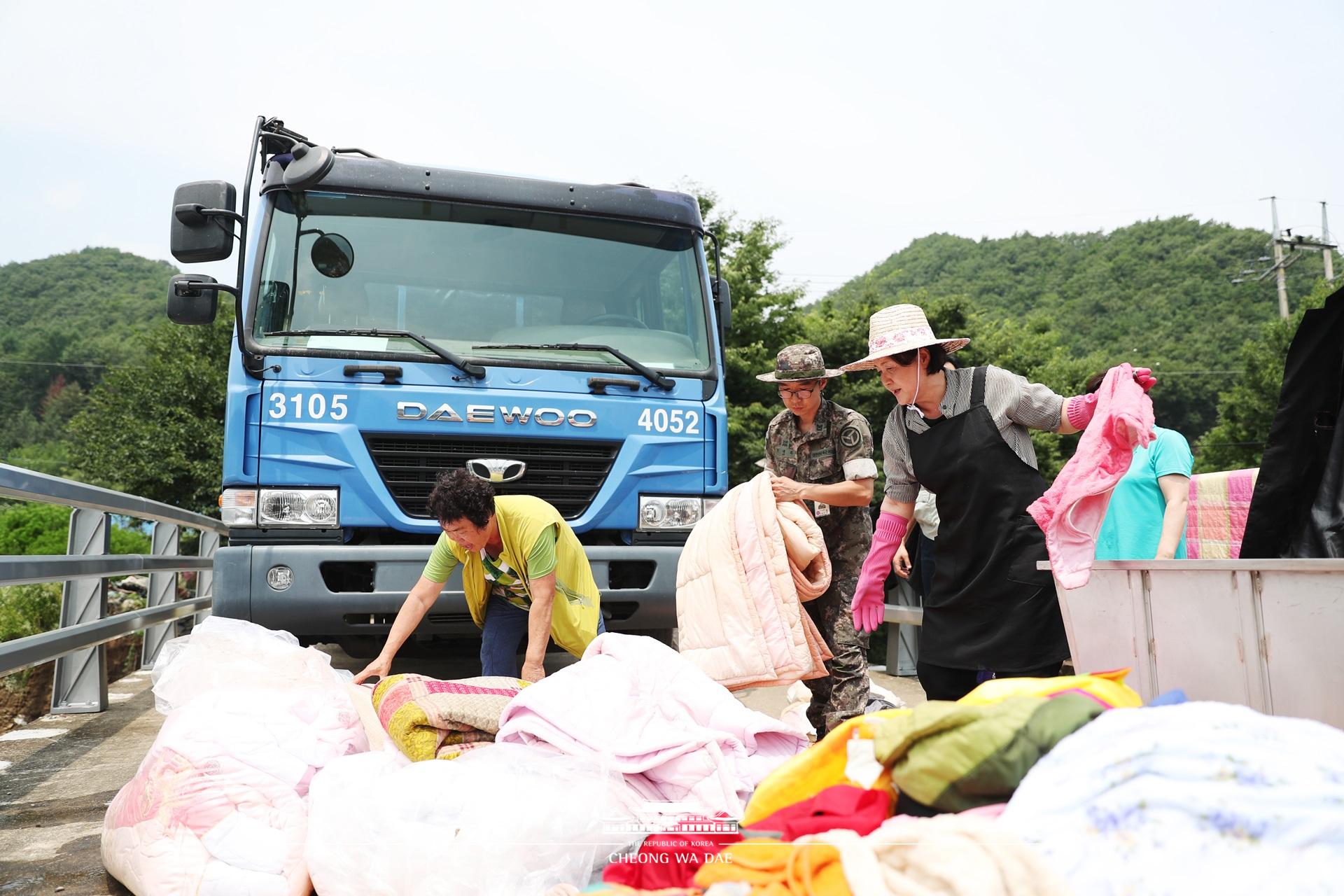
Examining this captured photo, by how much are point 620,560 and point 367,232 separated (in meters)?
1.98

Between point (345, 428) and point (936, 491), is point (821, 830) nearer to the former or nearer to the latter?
point (936, 491)

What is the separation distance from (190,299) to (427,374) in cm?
125

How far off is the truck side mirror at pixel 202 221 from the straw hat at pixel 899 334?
3106 mm

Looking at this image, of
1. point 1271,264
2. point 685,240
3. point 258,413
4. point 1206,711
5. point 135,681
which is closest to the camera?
point 1206,711

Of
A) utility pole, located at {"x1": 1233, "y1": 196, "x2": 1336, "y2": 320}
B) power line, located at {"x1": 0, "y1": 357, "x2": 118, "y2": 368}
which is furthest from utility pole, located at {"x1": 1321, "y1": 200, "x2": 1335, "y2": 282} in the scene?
power line, located at {"x1": 0, "y1": 357, "x2": 118, "y2": 368}

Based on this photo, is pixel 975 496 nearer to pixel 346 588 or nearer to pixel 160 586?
pixel 346 588

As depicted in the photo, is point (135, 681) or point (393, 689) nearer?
point (393, 689)

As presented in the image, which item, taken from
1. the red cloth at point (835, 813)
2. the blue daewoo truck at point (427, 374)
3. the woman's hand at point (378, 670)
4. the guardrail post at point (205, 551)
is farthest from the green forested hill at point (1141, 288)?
the red cloth at point (835, 813)

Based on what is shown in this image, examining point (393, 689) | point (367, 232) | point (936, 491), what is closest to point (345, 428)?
point (367, 232)

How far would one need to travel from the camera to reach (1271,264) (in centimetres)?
3916

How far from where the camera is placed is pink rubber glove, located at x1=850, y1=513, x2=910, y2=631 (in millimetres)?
3389

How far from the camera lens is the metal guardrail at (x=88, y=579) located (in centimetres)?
349

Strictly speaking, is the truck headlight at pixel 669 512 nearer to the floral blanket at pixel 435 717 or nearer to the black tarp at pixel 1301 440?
the floral blanket at pixel 435 717

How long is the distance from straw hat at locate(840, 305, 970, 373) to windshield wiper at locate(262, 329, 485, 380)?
1.99m
